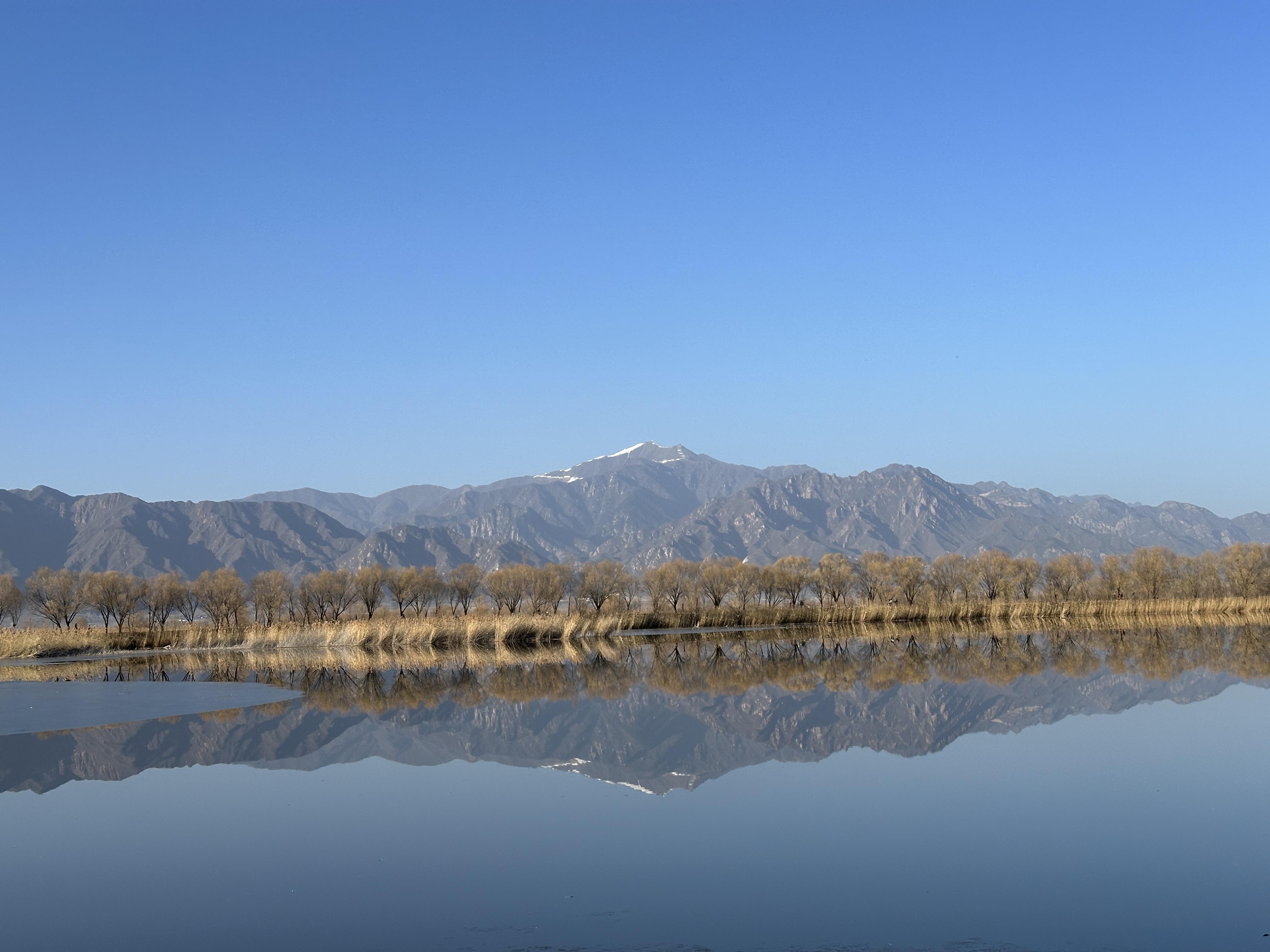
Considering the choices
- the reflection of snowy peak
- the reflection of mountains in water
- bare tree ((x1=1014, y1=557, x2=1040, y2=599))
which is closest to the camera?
the reflection of snowy peak

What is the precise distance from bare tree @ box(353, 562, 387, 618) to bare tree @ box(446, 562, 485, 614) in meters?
5.72

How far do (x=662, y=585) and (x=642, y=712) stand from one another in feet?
201

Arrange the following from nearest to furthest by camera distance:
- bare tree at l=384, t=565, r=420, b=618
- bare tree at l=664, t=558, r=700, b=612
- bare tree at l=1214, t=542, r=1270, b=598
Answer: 1. bare tree at l=1214, t=542, r=1270, b=598
2. bare tree at l=664, t=558, r=700, b=612
3. bare tree at l=384, t=565, r=420, b=618

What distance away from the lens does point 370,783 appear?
50.3ft

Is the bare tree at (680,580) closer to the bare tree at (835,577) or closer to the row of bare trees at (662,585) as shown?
the row of bare trees at (662,585)

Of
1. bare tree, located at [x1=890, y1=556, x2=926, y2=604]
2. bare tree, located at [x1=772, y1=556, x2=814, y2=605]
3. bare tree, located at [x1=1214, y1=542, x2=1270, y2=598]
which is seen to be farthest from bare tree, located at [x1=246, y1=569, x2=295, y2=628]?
bare tree, located at [x1=1214, y1=542, x2=1270, y2=598]

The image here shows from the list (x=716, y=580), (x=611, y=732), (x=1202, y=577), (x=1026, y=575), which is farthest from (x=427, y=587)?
(x=611, y=732)

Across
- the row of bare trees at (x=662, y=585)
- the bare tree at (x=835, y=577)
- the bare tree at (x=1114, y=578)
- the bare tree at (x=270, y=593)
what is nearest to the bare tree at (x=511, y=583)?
the row of bare trees at (x=662, y=585)

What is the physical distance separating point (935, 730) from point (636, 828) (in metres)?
8.63

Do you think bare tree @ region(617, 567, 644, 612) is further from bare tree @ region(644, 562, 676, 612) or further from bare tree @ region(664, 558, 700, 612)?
bare tree @ region(664, 558, 700, 612)

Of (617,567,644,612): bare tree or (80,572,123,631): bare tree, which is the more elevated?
(80,572,123,631): bare tree

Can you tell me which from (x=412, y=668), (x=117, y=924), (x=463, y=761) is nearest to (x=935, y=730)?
(x=463, y=761)

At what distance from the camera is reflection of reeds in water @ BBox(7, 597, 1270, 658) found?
152ft

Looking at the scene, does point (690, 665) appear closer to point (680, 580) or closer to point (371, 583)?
point (680, 580)
